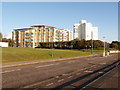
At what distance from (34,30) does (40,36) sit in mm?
7956

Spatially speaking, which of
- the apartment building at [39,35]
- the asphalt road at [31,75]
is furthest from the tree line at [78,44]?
the asphalt road at [31,75]

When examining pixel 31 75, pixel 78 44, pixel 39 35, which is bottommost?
pixel 31 75

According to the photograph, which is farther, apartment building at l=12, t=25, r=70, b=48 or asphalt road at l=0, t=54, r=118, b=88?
apartment building at l=12, t=25, r=70, b=48

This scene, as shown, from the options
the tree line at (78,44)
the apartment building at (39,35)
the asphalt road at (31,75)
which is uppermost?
the apartment building at (39,35)

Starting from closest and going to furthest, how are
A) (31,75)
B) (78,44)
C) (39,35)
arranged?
(31,75)
(78,44)
(39,35)

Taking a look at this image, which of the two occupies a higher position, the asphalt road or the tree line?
the tree line

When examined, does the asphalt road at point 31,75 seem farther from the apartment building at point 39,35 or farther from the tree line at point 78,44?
the apartment building at point 39,35

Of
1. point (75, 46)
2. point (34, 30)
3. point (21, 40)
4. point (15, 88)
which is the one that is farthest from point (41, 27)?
point (15, 88)

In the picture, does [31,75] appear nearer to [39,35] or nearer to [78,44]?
[78,44]

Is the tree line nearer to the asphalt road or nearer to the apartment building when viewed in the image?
the apartment building

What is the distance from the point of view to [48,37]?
479ft

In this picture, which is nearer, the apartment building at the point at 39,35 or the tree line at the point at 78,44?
the tree line at the point at 78,44


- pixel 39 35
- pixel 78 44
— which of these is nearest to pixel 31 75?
pixel 78 44

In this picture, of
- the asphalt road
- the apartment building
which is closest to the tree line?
the apartment building
